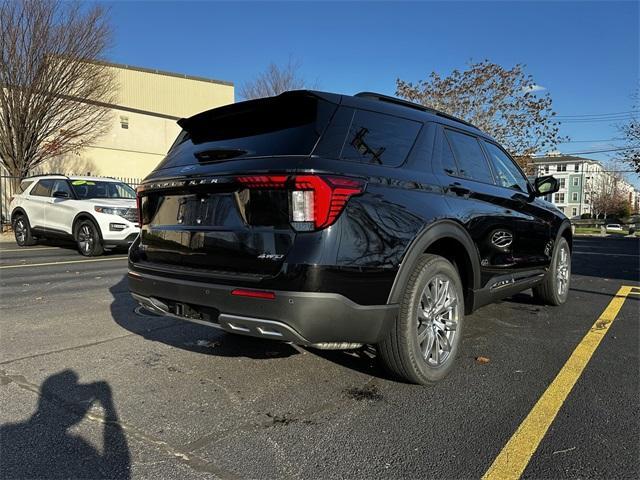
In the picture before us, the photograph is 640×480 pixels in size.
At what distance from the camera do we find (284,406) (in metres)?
2.85

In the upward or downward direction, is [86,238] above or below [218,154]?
below

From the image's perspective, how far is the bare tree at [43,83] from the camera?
14414 mm

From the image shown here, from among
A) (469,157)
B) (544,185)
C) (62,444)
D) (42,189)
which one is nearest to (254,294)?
(62,444)

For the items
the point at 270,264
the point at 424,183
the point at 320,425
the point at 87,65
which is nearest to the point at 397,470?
the point at 320,425

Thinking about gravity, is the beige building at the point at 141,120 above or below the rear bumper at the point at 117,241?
above

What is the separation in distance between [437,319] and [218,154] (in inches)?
72.4

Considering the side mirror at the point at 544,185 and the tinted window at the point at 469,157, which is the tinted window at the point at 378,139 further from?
the side mirror at the point at 544,185

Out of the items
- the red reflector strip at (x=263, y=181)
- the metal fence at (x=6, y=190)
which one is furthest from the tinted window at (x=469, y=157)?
the metal fence at (x=6, y=190)

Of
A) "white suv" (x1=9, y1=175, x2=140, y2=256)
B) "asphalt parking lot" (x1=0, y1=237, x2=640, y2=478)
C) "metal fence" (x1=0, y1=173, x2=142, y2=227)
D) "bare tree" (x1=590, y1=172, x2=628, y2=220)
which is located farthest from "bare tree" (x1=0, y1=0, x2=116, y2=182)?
"bare tree" (x1=590, y1=172, x2=628, y2=220)

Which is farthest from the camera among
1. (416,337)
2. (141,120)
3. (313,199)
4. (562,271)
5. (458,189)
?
(141,120)

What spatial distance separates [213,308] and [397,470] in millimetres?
1329

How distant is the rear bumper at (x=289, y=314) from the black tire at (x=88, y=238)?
781 cm

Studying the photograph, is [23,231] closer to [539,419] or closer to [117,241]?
[117,241]

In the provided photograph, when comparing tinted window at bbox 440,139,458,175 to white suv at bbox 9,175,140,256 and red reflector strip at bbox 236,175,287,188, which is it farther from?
white suv at bbox 9,175,140,256
